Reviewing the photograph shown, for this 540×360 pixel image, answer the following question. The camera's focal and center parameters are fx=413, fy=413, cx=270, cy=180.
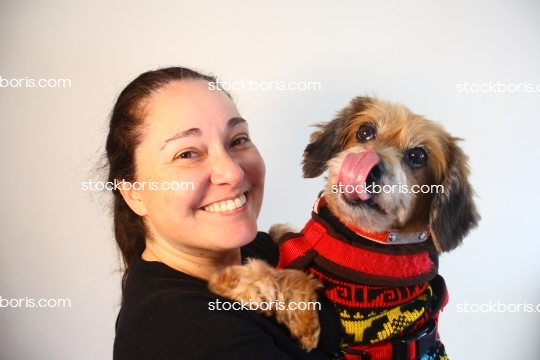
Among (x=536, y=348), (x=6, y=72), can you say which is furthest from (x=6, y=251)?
(x=536, y=348)

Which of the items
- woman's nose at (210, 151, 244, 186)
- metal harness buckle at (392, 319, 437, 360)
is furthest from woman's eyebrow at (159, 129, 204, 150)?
metal harness buckle at (392, 319, 437, 360)

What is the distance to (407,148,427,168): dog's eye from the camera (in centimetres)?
168

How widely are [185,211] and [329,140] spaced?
0.77 meters

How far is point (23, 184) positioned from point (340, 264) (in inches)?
71.5

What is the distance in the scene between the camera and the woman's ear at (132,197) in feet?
5.08

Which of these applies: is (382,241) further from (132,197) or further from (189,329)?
(132,197)

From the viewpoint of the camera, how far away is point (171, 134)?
1388 millimetres

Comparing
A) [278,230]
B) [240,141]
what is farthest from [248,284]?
[278,230]

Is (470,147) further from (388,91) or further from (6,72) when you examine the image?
(6,72)

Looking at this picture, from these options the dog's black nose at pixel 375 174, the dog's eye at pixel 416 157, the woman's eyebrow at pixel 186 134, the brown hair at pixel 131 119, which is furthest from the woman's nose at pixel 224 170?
the dog's eye at pixel 416 157

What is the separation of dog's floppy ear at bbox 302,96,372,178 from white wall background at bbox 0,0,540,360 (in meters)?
0.40

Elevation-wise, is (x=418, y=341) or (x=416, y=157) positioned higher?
(x=416, y=157)

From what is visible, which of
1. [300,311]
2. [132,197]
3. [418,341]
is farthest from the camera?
[132,197]

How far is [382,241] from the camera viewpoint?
4.91 feet
